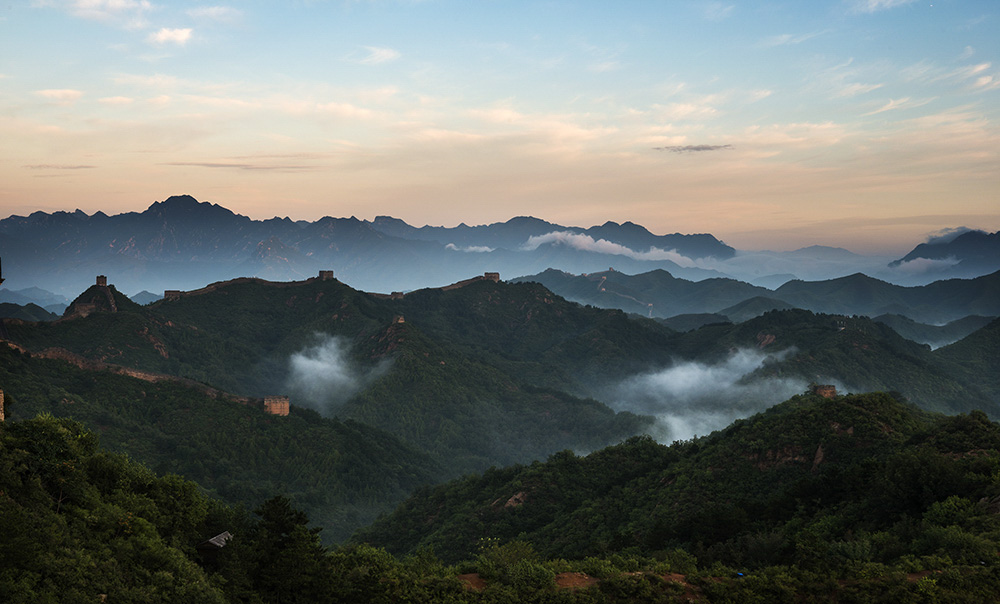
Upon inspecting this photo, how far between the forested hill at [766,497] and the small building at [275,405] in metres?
48.5

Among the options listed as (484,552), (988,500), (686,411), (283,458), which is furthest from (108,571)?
(686,411)

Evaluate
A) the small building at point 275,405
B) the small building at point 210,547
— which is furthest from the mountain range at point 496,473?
the small building at point 275,405

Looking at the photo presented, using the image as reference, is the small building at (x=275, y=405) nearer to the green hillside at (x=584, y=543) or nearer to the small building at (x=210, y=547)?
the green hillside at (x=584, y=543)

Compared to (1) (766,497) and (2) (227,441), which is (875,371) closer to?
(1) (766,497)

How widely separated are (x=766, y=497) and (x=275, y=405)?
9355 centimetres

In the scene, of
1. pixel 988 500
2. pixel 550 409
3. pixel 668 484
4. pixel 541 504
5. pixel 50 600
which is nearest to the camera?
pixel 50 600

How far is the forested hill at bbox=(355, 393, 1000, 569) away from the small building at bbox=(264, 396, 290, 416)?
48.5 meters

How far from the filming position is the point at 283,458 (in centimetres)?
11550

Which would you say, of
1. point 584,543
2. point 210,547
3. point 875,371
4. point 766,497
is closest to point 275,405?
point 584,543

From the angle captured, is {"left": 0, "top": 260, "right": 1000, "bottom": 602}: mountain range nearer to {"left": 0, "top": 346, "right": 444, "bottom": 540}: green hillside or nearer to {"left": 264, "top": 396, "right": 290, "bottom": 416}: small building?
{"left": 0, "top": 346, "right": 444, "bottom": 540}: green hillside

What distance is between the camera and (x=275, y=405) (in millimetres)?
123562

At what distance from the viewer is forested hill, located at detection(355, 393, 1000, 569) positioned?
37375 mm

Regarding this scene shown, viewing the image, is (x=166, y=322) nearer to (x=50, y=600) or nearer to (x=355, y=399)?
(x=355, y=399)

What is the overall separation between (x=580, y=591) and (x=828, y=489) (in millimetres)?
25475
